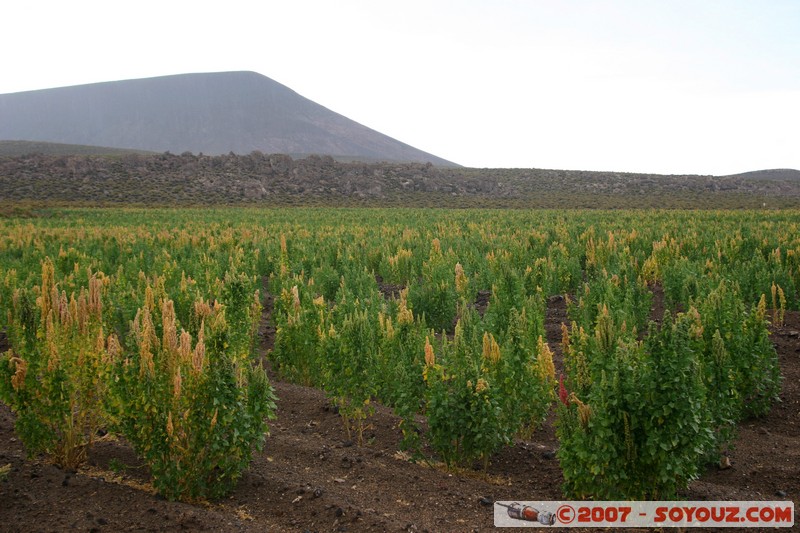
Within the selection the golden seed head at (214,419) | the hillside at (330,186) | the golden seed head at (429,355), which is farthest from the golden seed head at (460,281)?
the hillside at (330,186)

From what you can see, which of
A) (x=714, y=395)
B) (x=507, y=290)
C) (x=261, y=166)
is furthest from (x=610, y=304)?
(x=261, y=166)

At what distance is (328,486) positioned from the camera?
4.91 metres

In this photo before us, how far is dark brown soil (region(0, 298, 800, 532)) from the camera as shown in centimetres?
429

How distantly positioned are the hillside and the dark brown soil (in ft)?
187

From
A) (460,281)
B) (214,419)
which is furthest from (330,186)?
(214,419)

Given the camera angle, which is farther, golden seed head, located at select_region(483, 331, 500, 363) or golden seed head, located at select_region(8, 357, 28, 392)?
golden seed head, located at select_region(483, 331, 500, 363)

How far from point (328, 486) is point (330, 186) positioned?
240 feet

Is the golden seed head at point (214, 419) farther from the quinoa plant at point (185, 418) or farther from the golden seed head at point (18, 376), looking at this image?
the golden seed head at point (18, 376)

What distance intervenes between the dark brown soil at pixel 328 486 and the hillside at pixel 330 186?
5709 cm

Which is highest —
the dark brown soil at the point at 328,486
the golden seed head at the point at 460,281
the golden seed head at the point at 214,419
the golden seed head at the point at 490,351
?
the golden seed head at the point at 490,351

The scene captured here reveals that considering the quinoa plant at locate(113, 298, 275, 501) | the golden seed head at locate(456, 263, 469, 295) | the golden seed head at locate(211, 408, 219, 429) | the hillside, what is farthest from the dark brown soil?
the hillside

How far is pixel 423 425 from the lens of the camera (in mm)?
6543

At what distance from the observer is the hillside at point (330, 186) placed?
63.5m

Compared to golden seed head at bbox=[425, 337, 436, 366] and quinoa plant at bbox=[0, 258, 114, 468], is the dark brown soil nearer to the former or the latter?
quinoa plant at bbox=[0, 258, 114, 468]
